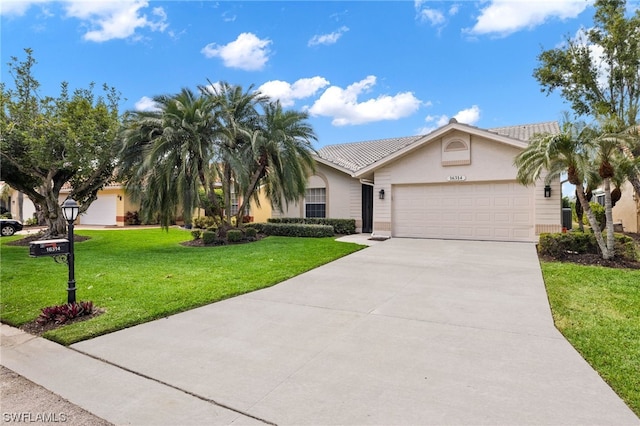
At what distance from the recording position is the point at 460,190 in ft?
46.1

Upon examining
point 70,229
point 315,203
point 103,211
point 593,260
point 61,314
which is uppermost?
point 315,203

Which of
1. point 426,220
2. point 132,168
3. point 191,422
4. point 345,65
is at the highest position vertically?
point 345,65

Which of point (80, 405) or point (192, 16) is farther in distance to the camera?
point (192, 16)

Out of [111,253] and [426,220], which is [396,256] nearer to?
[426,220]

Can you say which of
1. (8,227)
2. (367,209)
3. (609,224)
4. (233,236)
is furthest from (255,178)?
(8,227)

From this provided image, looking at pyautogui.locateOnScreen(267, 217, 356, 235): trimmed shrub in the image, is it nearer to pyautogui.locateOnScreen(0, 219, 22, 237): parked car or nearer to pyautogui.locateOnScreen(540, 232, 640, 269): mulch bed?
pyautogui.locateOnScreen(540, 232, 640, 269): mulch bed

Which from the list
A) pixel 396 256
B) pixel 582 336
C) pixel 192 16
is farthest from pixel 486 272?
pixel 192 16

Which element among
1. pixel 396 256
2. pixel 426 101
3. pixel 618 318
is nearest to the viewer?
pixel 618 318

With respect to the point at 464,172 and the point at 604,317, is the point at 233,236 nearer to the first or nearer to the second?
the point at 464,172

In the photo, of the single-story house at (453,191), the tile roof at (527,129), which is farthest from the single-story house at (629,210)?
the single-story house at (453,191)

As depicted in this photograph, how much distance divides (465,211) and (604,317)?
9243 mm

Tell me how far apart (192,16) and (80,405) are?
457 inches

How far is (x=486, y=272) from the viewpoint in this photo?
8133mm

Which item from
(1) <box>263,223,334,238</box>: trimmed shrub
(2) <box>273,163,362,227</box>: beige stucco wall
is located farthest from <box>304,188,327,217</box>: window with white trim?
(1) <box>263,223,334,238</box>: trimmed shrub
